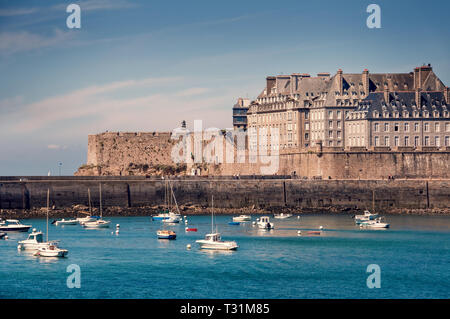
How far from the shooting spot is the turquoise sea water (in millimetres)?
34812

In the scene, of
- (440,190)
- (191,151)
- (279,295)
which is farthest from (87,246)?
(191,151)

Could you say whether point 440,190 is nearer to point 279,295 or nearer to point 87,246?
point 87,246

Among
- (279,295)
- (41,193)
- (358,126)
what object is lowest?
(279,295)

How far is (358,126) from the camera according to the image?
7675 cm

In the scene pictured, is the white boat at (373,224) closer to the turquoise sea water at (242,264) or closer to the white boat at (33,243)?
the turquoise sea water at (242,264)

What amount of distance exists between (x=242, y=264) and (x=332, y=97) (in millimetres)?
40584

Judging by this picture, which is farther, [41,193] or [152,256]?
[41,193]

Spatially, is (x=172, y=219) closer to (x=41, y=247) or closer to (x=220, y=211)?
(x=220, y=211)

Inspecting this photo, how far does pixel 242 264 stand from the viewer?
4091 centimetres

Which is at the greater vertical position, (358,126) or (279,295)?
(358,126)

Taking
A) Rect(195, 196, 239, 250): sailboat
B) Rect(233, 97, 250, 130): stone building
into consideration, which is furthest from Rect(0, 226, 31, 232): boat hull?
Rect(233, 97, 250, 130): stone building

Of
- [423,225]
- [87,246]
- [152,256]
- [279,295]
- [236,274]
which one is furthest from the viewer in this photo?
[423,225]

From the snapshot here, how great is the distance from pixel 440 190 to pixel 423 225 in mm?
10469

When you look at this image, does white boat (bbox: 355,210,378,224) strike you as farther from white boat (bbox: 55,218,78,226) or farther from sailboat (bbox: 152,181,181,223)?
white boat (bbox: 55,218,78,226)
